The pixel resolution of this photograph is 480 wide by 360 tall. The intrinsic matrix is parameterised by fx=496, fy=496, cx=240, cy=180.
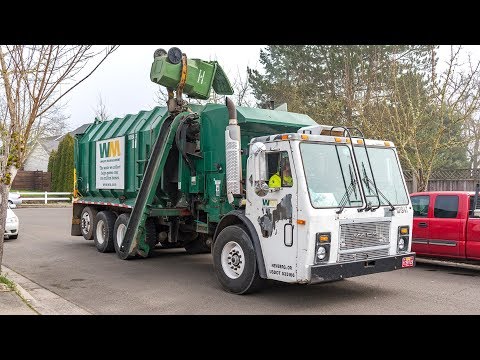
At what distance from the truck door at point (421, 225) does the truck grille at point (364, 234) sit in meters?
3.17

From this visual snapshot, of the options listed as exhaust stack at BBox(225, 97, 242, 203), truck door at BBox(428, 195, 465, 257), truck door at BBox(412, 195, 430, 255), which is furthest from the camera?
truck door at BBox(412, 195, 430, 255)

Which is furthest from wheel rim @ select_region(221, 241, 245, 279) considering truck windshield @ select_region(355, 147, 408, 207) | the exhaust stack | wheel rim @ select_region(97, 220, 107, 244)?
wheel rim @ select_region(97, 220, 107, 244)

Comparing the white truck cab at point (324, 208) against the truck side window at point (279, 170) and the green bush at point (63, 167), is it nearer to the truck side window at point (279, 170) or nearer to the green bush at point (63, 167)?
the truck side window at point (279, 170)

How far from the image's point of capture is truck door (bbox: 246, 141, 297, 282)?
6.81 meters

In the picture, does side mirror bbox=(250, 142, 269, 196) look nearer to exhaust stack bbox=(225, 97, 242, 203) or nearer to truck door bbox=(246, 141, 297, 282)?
truck door bbox=(246, 141, 297, 282)

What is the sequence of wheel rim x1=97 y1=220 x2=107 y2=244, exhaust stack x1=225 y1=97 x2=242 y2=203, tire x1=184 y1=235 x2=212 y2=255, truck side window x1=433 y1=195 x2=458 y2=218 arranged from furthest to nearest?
wheel rim x1=97 y1=220 x2=107 y2=244 → tire x1=184 y1=235 x2=212 y2=255 → truck side window x1=433 y1=195 x2=458 y2=218 → exhaust stack x1=225 y1=97 x2=242 y2=203

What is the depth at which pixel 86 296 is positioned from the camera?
25.4 feet

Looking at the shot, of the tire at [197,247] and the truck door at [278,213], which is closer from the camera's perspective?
the truck door at [278,213]

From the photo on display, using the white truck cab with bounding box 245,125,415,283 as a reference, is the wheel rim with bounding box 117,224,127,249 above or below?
below

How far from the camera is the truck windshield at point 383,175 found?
7445mm

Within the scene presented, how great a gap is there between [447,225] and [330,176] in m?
4.01

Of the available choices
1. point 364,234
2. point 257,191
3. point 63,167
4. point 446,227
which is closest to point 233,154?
point 257,191

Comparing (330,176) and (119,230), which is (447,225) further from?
(119,230)

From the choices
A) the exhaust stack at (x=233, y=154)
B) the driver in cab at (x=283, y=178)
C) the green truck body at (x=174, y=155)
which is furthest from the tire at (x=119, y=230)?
the driver in cab at (x=283, y=178)
